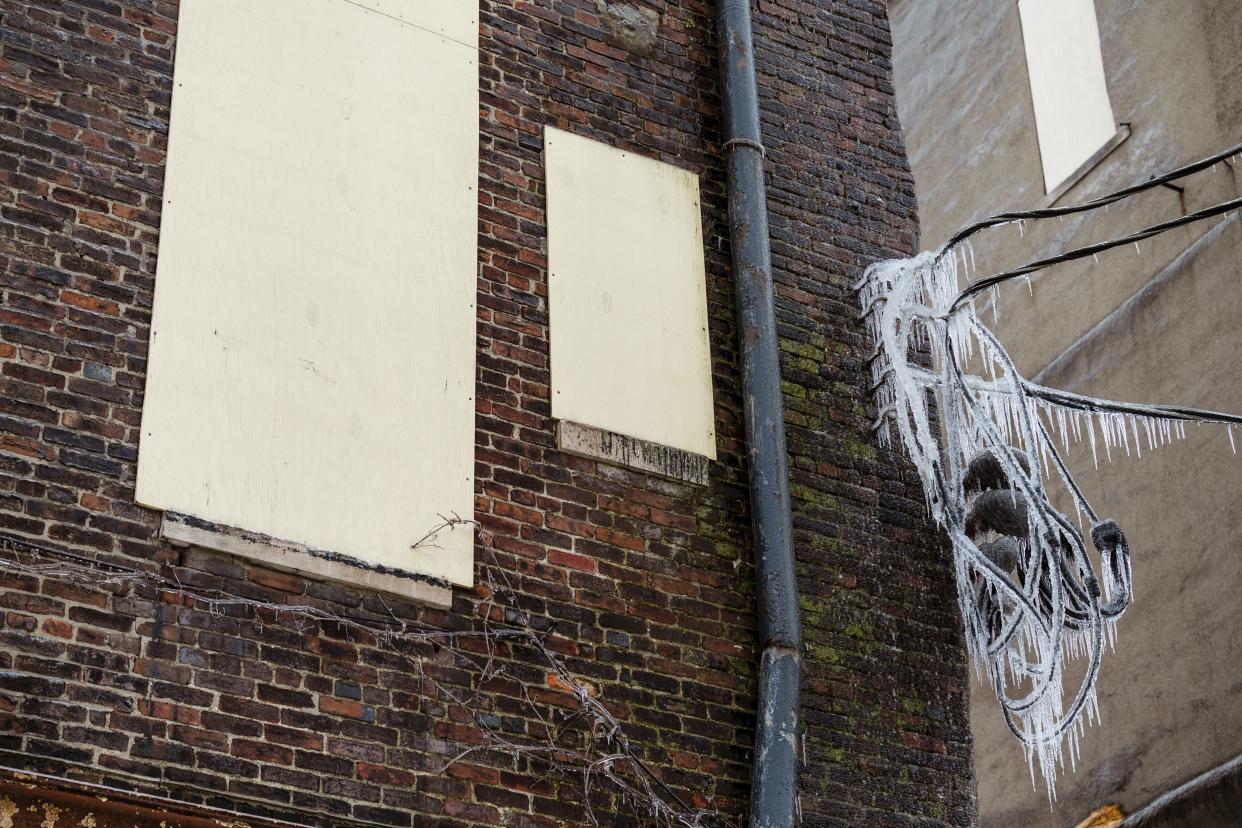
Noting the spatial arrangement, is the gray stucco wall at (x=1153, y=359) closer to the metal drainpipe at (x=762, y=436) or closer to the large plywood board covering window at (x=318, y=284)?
the metal drainpipe at (x=762, y=436)

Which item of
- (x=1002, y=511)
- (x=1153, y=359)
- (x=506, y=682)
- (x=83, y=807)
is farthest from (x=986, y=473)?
(x=1153, y=359)

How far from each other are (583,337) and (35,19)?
262 centimetres

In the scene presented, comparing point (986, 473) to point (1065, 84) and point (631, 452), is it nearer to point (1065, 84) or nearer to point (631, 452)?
point (631, 452)

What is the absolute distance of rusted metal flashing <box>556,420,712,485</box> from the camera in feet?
25.8

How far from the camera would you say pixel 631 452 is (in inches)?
315

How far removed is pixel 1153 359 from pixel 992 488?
658 cm

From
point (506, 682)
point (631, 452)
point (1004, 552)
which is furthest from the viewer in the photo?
point (1004, 552)

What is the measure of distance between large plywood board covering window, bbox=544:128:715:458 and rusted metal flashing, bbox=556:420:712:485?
0.04 meters

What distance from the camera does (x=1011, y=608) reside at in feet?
28.0

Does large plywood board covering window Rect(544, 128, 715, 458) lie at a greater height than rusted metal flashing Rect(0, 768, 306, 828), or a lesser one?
greater

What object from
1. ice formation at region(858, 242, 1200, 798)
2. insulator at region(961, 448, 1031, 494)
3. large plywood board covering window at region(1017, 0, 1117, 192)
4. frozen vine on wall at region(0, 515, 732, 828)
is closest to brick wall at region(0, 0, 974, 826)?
frozen vine on wall at region(0, 515, 732, 828)

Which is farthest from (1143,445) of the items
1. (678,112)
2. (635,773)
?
(635,773)

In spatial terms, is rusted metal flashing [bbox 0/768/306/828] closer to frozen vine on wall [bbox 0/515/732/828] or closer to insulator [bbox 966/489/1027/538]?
frozen vine on wall [bbox 0/515/732/828]

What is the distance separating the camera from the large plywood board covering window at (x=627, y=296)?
8.08 m
